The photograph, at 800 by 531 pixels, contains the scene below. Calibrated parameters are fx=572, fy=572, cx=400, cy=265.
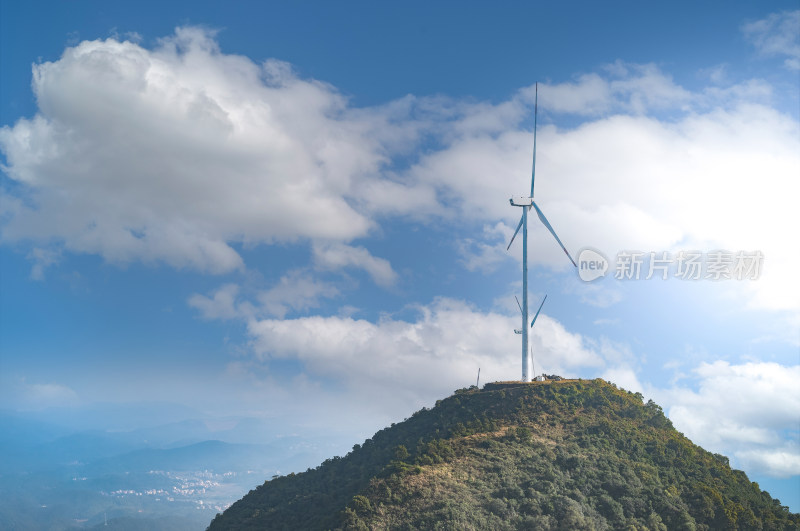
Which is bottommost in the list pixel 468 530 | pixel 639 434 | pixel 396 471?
pixel 468 530

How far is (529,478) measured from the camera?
80250 mm

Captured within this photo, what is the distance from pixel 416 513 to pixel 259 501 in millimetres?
41602

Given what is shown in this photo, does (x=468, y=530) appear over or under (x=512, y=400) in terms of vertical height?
under

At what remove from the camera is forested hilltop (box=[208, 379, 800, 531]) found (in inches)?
2854

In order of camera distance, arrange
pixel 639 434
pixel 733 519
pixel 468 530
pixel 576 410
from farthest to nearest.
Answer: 1. pixel 576 410
2. pixel 639 434
3. pixel 733 519
4. pixel 468 530

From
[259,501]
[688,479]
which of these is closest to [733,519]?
[688,479]

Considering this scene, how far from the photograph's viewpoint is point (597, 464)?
282 ft

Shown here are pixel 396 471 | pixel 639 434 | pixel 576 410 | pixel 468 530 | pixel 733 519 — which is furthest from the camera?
pixel 576 410

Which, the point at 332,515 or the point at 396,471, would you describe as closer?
the point at 332,515

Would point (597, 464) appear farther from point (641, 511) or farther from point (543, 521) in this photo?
point (543, 521)

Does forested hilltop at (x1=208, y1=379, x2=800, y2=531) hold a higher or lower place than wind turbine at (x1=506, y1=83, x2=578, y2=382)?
lower

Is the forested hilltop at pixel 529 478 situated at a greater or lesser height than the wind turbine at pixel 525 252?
lesser

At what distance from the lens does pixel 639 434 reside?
321 feet

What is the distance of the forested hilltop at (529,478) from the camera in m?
72.5
